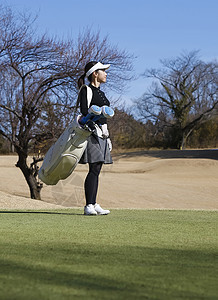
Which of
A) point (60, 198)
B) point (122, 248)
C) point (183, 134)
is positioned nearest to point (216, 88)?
point (183, 134)

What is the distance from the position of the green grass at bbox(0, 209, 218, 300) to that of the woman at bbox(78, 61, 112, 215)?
5.34 feet

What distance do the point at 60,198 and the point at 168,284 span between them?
17.3m

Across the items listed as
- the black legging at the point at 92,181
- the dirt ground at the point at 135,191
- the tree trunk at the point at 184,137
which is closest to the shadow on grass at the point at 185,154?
the dirt ground at the point at 135,191

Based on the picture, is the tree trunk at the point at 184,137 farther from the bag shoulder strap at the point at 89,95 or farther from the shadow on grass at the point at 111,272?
the shadow on grass at the point at 111,272

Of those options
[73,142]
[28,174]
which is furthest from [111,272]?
[28,174]

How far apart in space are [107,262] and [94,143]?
150 inches

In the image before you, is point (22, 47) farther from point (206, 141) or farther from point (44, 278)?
point (206, 141)

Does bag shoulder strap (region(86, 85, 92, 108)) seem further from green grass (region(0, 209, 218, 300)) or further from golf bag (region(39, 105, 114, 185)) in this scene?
green grass (region(0, 209, 218, 300))

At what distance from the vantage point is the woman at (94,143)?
6910mm

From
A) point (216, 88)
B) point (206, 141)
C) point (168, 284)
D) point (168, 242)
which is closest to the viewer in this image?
point (168, 284)

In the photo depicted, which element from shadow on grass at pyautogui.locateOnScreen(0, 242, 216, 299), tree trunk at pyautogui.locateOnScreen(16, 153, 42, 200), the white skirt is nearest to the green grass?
shadow on grass at pyautogui.locateOnScreen(0, 242, 216, 299)

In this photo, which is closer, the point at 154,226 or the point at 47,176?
the point at 154,226

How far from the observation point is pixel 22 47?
43.5 ft

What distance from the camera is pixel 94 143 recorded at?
6.93 metres
